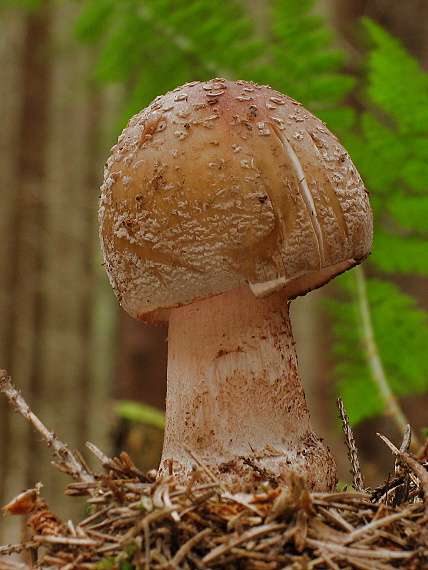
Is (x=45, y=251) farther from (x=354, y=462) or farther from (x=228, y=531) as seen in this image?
(x=228, y=531)

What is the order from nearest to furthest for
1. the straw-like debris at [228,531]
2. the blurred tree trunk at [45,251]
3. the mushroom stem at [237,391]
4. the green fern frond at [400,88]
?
the straw-like debris at [228,531]
the mushroom stem at [237,391]
the green fern frond at [400,88]
the blurred tree trunk at [45,251]

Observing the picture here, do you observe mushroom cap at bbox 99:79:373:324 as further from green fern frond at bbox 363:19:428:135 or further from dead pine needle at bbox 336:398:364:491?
green fern frond at bbox 363:19:428:135

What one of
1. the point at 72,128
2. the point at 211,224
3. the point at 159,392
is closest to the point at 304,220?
the point at 211,224

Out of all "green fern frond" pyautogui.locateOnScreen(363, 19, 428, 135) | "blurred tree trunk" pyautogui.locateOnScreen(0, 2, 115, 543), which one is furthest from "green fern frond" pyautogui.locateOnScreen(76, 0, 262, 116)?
"blurred tree trunk" pyautogui.locateOnScreen(0, 2, 115, 543)

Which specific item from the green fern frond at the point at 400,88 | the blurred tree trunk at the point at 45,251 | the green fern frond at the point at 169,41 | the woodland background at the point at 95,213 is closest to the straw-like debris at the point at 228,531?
the woodland background at the point at 95,213

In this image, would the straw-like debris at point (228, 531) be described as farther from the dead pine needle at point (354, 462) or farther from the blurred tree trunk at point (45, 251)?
the blurred tree trunk at point (45, 251)

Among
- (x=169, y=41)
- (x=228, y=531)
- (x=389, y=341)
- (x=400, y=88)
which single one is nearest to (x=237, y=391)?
(x=228, y=531)
